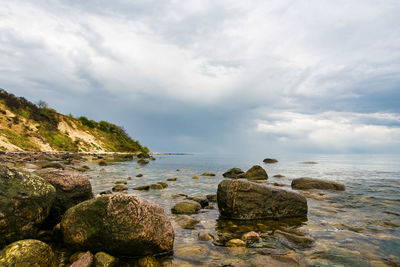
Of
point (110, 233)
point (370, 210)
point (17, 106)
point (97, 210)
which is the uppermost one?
point (17, 106)

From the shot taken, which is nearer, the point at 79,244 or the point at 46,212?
the point at 79,244

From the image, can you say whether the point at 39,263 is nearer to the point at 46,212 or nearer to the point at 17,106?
the point at 46,212

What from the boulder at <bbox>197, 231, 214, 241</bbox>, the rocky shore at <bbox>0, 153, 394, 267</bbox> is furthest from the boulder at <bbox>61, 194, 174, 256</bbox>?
the boulder at <bbox>197, 231, 214, 241</bbox>

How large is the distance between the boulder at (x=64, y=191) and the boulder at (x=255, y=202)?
15.5 feet

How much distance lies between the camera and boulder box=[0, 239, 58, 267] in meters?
3.50

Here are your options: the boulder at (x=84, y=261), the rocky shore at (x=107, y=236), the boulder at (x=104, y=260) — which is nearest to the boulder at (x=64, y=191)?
the rocky shore at (x=107, y=236)

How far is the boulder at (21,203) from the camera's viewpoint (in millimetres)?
4283

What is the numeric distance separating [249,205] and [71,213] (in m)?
5.62

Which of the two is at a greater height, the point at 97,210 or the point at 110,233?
the point at 97,210

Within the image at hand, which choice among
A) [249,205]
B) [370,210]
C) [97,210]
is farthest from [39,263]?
[370,210]

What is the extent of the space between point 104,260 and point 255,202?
5395 mm

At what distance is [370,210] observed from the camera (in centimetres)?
928

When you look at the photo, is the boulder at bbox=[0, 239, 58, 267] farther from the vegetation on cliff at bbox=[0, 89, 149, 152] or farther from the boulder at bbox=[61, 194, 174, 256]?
the vegetation on cliff at bbox=[0, 89, 149, 152]

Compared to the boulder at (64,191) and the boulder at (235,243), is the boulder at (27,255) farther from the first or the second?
the boulder at (235,243)
